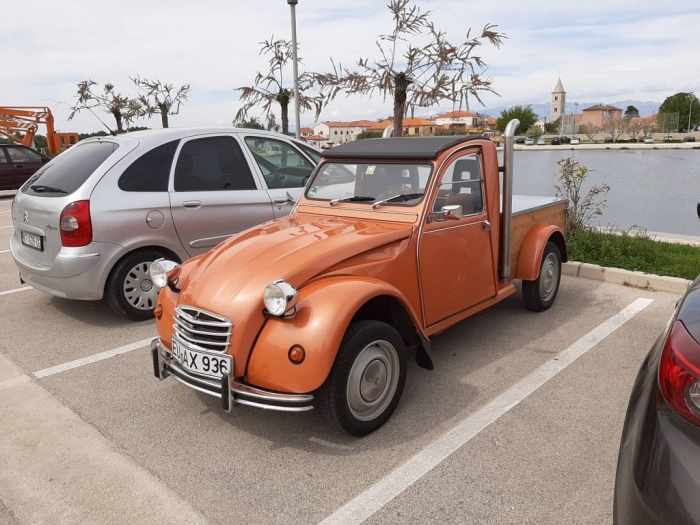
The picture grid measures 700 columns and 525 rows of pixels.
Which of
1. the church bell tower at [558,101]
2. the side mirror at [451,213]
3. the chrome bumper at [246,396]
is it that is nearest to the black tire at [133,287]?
the chrome bumper at [246,396]

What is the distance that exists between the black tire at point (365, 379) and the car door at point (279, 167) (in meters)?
3.20

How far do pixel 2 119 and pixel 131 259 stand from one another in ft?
70.1

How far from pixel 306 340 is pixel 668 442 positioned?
181 cm

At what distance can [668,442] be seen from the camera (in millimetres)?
1719

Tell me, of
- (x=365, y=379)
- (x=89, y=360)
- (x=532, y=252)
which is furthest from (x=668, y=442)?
(x=89, y=360)

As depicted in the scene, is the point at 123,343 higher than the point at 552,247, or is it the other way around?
the point at 552,247

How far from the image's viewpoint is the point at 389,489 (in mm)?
2908

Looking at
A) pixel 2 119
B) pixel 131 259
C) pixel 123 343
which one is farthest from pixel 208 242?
pixel 2 119

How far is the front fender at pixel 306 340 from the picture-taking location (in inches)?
119

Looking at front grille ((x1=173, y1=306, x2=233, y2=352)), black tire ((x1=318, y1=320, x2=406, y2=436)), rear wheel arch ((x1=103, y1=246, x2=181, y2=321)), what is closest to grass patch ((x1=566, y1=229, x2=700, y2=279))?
black tire ((x1=318, y1=320, x2=406, y2=436))

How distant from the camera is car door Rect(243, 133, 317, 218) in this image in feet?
20.7

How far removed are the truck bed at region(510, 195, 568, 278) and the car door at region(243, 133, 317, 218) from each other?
2.35m

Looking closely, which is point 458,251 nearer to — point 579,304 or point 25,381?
point 579,304

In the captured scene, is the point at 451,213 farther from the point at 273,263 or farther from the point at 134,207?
A: the point at 134,207
